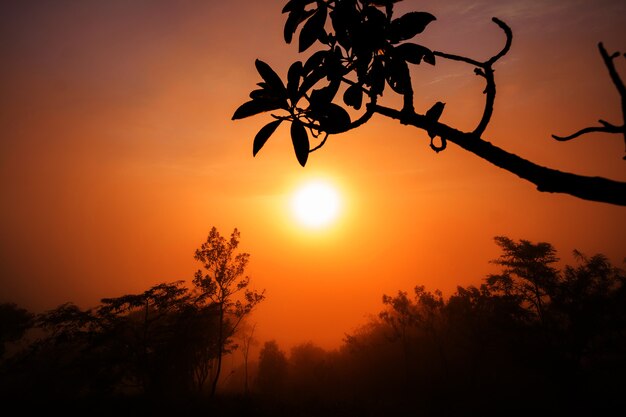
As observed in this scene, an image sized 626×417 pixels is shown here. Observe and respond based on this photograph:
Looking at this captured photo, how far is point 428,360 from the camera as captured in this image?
4075 centimetres

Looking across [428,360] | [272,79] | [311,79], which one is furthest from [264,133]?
[428,360]

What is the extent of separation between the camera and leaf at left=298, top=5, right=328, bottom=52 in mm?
2094

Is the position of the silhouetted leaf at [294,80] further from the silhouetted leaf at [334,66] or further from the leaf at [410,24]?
the leaf at [410,24]

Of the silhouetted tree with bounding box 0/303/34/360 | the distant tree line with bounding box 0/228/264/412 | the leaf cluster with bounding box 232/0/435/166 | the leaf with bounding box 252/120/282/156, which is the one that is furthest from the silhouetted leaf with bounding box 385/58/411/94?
the silhouetted tree with bounding box 0/303/34/360

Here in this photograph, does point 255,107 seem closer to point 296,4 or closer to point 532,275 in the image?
point 296,4

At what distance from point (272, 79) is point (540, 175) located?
145cm

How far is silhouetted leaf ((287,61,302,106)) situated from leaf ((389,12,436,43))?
0.70 metres

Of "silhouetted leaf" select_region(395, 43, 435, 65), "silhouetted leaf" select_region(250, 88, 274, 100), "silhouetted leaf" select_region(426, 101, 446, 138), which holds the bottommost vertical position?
"silhouetted leaf" select_region(426, 101, 446, 138)

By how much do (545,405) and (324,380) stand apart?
28.1m

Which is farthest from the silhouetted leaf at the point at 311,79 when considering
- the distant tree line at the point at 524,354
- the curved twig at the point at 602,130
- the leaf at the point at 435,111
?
the distant tree line at the point at 524,354

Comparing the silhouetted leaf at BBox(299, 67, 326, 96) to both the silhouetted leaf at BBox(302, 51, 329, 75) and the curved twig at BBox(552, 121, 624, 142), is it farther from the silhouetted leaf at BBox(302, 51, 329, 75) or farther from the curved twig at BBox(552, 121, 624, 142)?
the curved twig at BBox(552, 121, 624, 142)

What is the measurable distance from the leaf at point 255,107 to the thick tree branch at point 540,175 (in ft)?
2.79

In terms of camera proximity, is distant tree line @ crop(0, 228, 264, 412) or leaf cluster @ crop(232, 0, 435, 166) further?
distant tree line @ crop(0, 228, 264, 412)

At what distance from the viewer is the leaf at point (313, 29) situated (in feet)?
6.87
